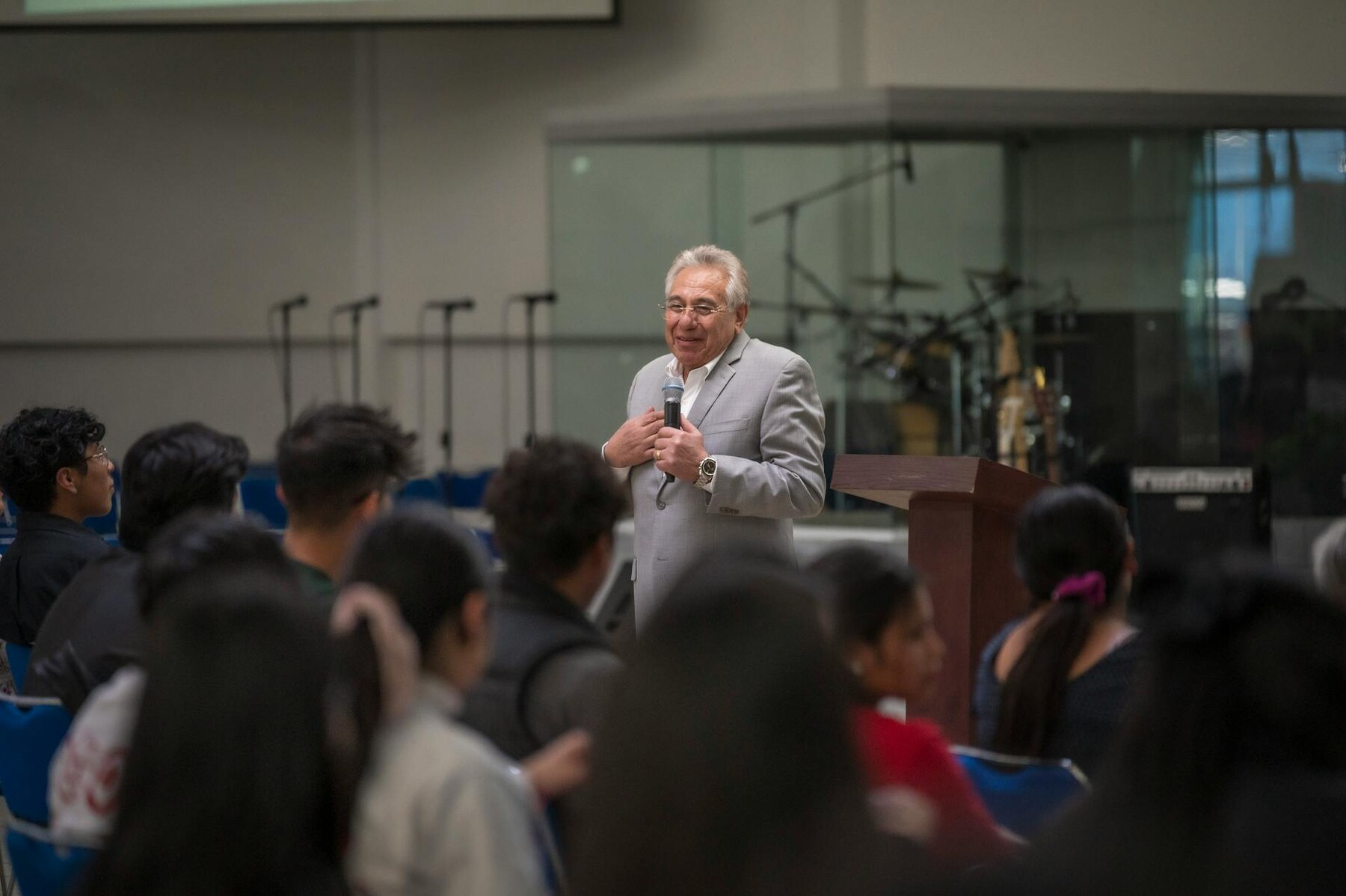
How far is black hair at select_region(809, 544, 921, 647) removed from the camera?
173 cm

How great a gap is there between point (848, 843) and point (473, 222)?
9267mm

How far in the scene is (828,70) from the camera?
9.17 metres

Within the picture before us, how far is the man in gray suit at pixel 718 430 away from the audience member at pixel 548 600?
0.87 meters

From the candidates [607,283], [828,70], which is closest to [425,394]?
[607,283]

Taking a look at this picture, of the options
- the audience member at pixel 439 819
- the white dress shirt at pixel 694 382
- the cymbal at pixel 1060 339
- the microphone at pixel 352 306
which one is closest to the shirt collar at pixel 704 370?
the white dress shirt at pixel 694 382

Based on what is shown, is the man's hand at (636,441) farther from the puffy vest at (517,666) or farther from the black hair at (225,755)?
the black hair at (225,755)

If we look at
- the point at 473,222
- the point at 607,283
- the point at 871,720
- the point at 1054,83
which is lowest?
the point at 871,720

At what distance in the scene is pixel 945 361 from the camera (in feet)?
23.8

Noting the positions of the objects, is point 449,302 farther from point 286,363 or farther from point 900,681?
point 900,681

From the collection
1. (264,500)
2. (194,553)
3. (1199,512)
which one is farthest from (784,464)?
(264,500)

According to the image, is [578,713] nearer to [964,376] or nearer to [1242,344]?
[964,376]

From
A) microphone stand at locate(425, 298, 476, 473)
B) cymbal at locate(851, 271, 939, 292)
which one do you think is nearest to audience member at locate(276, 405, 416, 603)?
cymbal at locate(851, 271, 939, 292)

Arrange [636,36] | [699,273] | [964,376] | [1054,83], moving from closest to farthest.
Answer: [699,273] → [964,376] → [1054,83] → [636,36]

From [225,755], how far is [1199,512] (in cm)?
553
